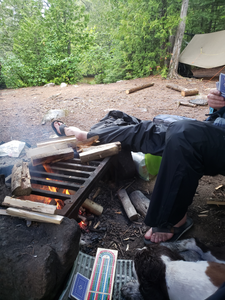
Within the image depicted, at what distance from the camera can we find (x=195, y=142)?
4.70ft

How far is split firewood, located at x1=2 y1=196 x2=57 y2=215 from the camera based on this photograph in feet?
4.33

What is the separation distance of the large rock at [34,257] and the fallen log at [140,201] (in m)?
0.98

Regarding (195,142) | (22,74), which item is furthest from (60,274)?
(22,74)

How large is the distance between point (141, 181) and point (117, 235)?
89 centimetres

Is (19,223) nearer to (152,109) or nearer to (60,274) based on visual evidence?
(60,274)

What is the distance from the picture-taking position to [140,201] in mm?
2158

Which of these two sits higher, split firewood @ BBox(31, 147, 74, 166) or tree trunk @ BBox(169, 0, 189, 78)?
tree trunk @ BBox(169, 0, 189, 78)

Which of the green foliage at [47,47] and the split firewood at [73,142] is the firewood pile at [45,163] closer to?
the split firewood at [73,142]

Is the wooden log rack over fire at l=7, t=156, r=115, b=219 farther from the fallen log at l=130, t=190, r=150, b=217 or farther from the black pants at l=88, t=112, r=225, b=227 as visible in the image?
the black pants at l=88, t=112, r=225, b=227

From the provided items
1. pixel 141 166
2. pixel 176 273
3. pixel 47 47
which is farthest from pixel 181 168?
pixel 47 47

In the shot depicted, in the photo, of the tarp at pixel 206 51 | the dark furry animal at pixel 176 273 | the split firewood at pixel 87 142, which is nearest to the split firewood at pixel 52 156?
the split firewood at pixel 87 142

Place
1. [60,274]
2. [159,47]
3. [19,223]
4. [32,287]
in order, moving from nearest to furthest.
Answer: [32,287] < [60,274] < [19,223] < [159,47]

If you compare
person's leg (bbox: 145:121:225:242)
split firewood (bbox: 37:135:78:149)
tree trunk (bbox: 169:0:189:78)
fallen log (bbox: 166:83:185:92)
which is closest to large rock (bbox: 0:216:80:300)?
person's leg (bbox: 145:121:225:242)

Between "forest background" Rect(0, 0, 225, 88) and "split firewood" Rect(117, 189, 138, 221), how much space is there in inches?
300
